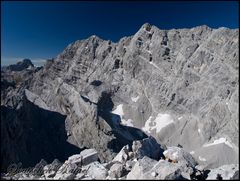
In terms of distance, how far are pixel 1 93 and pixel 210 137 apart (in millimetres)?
78735

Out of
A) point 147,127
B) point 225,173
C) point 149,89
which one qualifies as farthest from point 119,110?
point 225,173

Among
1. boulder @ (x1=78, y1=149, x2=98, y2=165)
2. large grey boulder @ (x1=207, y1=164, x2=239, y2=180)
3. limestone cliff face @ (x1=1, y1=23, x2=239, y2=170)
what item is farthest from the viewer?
limestone cliff face @ (x1=1, y1=23, x2=239, y2=170)

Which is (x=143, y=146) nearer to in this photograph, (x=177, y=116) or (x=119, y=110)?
(x=177, y=116)

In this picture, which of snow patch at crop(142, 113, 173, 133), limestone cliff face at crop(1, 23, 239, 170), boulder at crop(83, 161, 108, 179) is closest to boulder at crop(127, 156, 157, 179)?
boulder at crop(83, 161, 108, 179)

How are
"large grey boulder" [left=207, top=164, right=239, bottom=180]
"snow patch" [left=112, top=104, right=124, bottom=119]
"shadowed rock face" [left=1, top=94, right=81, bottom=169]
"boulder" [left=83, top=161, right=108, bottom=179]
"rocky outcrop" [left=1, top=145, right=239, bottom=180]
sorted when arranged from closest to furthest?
"rocky outcrop" [left=1, top=145, right=239, bottom=180]
"large grey boulder" [left=207, top=164, right=239, bottom=180]
"boulder" [left=83, top=161, right=108, bottom=179]
"shadowed rock face" [left=1, top=94, right=81, bottom=169]
"snow patch" [left=112, top=104, right=124, bottom=119]

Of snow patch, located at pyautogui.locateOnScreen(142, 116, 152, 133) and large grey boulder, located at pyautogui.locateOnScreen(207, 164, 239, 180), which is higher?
large grey boulder, located at pyautogui.locateOnScreen(207, 164, 239, 180)

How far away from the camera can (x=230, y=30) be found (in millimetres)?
120250

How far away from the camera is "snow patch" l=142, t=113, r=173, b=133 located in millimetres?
116050

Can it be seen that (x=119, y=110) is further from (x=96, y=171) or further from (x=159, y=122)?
(x=96, y=171)

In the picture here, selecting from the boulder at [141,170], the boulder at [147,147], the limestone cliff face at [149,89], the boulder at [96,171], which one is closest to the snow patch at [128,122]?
the limestone cliff face at [149,89]

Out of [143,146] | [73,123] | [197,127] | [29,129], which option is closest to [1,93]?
[29,129]

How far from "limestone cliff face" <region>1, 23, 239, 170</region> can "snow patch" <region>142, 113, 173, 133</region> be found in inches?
14.4

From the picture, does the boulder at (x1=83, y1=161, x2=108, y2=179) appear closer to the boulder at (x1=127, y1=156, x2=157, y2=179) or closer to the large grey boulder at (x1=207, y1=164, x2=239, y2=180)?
the boulder at (x1=127, y1=156, x2=157, y2=179)

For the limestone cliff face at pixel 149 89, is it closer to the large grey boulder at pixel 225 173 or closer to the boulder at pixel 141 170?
the large grey boulder at pixel 225 173
